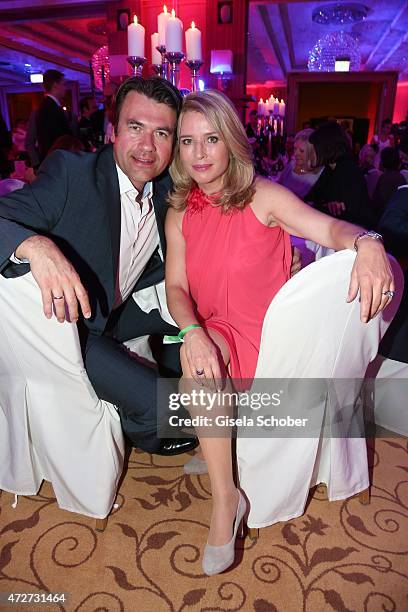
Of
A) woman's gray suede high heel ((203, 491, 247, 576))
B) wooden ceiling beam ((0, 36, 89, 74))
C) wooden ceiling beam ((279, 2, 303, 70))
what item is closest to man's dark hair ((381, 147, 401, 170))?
wooden ceiling beam ((279, 2, 303, 70))

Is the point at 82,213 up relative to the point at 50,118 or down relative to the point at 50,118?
down

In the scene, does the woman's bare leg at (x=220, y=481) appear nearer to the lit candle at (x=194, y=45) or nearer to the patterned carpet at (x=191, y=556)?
the patterned carpet at (x=191, y=556)

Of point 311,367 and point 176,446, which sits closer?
point 311,367

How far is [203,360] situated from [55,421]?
0.53m

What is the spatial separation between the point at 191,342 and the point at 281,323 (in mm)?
273

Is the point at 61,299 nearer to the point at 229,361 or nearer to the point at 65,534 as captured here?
the point at 229,361

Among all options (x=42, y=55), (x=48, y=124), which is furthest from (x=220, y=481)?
(x=42, y=55)

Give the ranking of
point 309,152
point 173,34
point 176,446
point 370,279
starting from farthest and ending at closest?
point 309,152 → point 173,34 → point 176,446 → point 370,279

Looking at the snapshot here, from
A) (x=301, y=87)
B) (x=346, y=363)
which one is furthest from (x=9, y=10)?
(x=301, y=87)

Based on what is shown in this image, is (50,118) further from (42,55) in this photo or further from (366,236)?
(42,55)

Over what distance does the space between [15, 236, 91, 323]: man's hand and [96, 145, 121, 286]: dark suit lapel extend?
1.20 feet

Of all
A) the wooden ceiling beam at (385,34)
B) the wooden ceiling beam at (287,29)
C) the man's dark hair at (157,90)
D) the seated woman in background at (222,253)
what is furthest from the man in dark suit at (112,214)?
the wooden ceiling beam at (385,34)

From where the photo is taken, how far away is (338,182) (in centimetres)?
269

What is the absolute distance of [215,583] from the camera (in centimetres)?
128
